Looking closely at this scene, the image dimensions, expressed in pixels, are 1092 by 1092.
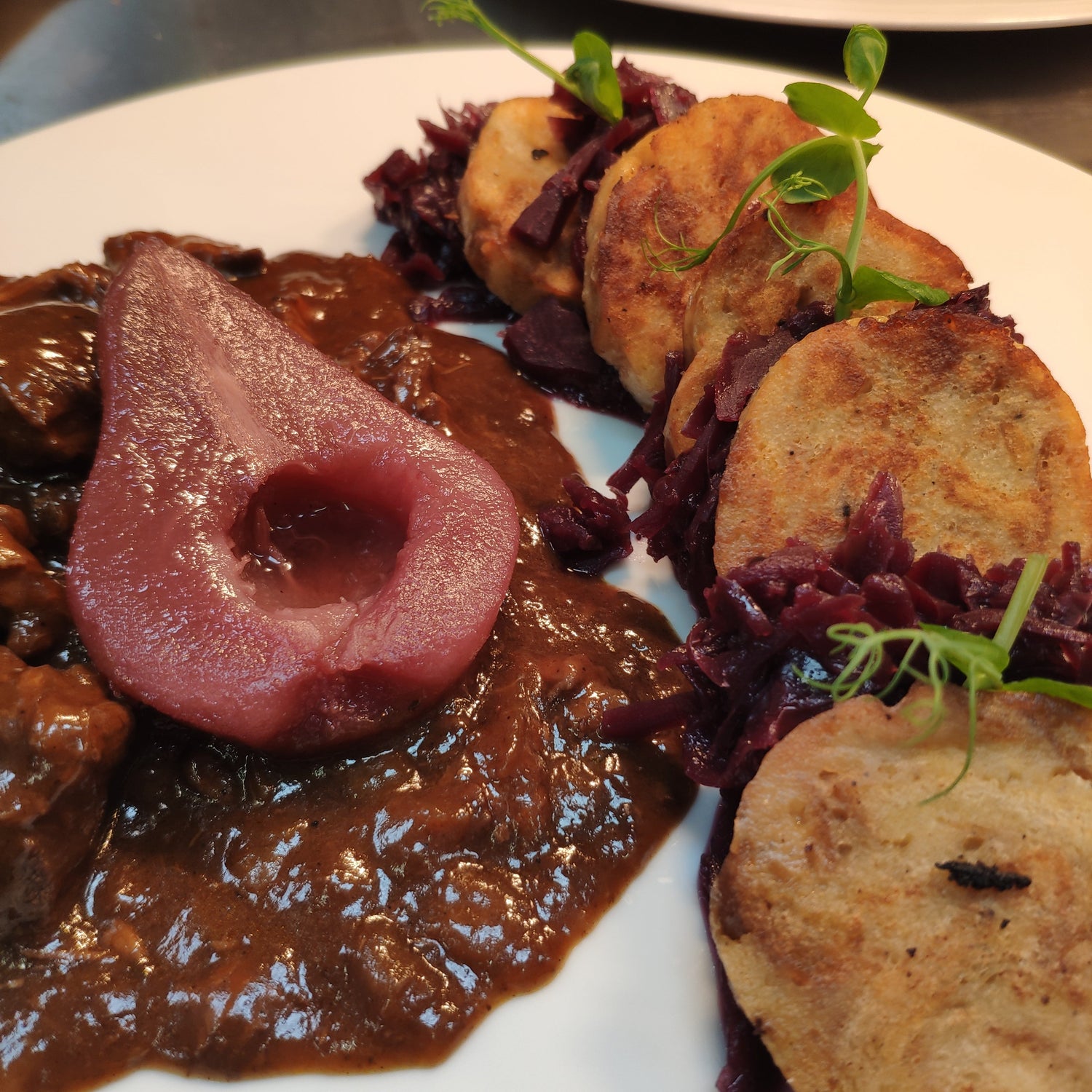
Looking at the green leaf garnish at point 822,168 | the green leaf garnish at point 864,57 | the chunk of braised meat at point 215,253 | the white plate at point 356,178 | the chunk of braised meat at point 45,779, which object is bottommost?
the chunk of braised meat at point 45,779

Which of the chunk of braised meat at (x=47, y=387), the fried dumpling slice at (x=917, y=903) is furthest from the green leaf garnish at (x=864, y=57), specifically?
the chunk of braised meat at (x=47, y=387)

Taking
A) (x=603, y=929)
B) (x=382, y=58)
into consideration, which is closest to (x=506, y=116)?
(x=382, y=58)

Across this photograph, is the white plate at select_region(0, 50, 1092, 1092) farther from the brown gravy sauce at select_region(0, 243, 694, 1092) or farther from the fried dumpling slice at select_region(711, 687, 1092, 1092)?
the fried dumpling slice at select_region(711, 687, 1092, 1092)

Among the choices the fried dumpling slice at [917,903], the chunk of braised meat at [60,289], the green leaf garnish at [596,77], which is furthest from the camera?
the green leaf garnish at [596,77]

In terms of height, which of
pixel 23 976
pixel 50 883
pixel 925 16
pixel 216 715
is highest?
pixel 925 16

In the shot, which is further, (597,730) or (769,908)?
(597,730)

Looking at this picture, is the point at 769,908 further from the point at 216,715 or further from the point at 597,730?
the point at 216,715

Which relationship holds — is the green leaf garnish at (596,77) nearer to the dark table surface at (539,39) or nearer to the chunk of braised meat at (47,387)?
the chunk of braised meat at (47,387)
